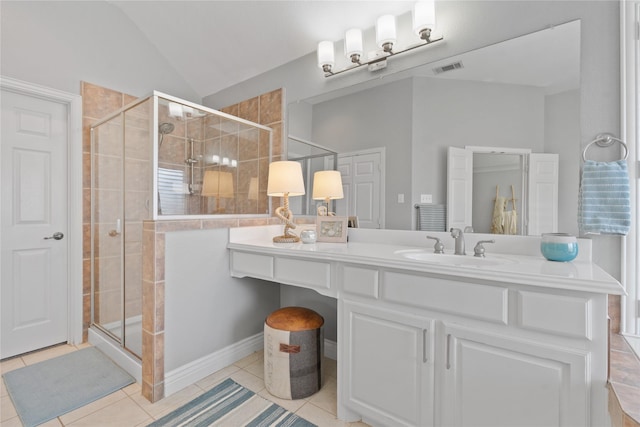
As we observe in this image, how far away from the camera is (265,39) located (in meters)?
2.49

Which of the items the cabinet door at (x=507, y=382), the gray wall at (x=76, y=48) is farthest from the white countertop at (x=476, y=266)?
the gray wall at (x=76, y=48)

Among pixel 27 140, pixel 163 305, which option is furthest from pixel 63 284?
pixel 163 305

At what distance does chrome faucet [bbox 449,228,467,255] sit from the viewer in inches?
62.6

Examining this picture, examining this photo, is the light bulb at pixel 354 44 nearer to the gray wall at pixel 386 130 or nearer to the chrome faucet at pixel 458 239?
the gray wall at pixel 386 130

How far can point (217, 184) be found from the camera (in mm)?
2209

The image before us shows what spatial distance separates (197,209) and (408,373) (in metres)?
1.58

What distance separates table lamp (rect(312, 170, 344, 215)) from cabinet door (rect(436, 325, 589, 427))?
1.24m

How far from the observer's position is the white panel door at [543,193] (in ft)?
4.92

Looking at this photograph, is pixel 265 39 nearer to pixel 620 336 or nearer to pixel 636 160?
pixel 636 160

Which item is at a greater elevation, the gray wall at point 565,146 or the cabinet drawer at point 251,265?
the gray wall at point 565,146

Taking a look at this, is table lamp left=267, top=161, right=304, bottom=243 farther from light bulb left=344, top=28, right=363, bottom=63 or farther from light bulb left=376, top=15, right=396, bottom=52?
light bulb left=376, top=15, right=396, bottom=52

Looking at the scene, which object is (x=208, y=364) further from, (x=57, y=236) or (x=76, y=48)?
(x=76, y=48)

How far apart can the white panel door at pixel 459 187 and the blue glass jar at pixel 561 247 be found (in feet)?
1.40

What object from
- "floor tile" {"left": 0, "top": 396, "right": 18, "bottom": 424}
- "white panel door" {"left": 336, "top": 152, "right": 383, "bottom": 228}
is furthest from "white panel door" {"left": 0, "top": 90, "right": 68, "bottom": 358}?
"white panel door" {"left": 336, "top": 152, "right": 383, "bottom": 228}
